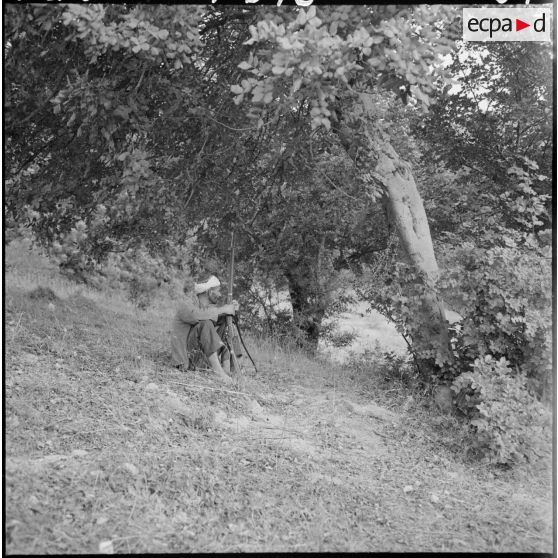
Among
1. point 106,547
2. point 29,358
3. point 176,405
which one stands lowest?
point 106,547

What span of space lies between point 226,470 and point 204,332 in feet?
6.96

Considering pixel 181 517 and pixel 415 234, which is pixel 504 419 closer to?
pixel 415 234

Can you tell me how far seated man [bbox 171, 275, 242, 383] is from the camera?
6223mm

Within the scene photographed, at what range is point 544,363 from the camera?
17.9 feet

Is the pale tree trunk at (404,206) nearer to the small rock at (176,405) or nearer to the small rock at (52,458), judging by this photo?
the small rock at (176,405)

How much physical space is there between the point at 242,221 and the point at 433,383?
3049 millimetres

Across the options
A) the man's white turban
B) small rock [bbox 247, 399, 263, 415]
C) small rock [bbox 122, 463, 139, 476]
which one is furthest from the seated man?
small rock [bbox 122, 463, 139, 476]

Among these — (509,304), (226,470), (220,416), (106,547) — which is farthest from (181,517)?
(509,304)

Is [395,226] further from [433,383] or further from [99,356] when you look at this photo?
[99,356]

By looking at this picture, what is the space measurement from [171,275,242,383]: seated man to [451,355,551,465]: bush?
2393 millimetres

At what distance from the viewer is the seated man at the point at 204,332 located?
622 centimetres

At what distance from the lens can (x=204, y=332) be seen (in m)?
6.21

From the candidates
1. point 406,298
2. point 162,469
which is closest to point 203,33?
point 406,298

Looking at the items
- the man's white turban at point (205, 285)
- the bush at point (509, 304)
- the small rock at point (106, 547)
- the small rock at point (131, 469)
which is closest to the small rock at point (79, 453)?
the small rock at point (131, 469)
